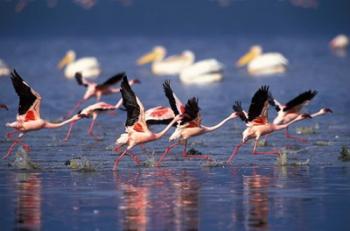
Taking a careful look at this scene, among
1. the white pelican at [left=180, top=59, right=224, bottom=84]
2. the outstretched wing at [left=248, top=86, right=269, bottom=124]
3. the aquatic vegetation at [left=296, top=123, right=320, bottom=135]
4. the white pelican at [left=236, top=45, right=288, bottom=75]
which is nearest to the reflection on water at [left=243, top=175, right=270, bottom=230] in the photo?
the outstretched wing at [left=248, top=86, right=269, bottom=124]

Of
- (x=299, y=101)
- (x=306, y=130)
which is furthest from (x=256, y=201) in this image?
(x=306, y=130)

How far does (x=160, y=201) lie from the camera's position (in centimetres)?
1397

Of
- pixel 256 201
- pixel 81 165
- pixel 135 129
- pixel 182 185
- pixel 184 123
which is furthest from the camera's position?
pixel 184 123

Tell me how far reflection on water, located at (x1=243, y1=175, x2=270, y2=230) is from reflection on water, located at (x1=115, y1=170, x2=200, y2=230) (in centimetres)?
53

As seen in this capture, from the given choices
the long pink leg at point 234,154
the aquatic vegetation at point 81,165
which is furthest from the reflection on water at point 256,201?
the aquatic vegetation at point 81,165

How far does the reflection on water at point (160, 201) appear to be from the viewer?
41.5 feet

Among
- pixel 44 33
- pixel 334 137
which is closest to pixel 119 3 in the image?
pixel 44 33

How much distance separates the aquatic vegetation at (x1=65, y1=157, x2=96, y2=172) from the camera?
16719 millimetres

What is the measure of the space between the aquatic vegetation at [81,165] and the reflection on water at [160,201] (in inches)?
26.9

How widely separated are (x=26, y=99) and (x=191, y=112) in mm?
2361

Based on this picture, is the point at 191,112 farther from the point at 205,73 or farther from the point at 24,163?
the point at 205,73

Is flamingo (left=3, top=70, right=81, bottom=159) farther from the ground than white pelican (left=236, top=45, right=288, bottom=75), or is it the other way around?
white pelican (left=236, top=45, right=288, bottom=75)

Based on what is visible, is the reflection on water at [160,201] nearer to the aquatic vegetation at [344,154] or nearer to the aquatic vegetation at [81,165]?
the aquatic vegetation at [81,165]

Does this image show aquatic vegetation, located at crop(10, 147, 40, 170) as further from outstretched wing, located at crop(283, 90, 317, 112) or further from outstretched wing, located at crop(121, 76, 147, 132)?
outstretched wing, located at crop(283, 90, 317, 112)
